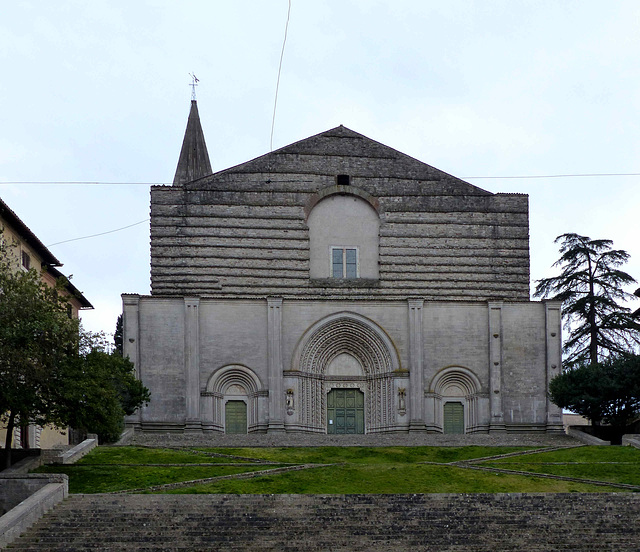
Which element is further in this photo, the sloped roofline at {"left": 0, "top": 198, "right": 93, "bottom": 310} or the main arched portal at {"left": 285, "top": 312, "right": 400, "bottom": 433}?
the main arched portal at {"left": 285, "top": 312, "right": 400, "bottom": 433}

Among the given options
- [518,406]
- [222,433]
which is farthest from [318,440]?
[518,406]

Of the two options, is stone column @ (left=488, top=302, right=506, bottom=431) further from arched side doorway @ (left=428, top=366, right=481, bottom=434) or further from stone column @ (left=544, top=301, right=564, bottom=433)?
stone column @ (left=544, top=301, right=564, bottom=433)

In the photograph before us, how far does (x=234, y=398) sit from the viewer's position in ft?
167

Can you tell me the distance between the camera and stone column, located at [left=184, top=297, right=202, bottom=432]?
4947cm

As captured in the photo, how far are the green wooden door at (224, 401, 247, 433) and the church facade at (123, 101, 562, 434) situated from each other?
61 mm

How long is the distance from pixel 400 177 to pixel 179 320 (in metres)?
11.1

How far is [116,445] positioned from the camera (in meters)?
43.2

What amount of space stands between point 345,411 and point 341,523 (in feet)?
68.9

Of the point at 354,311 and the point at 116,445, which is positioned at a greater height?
the point at 354,311

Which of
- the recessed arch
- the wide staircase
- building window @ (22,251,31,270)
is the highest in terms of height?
the recessed arch

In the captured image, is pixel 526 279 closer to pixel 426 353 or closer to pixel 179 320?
pixel 426 353

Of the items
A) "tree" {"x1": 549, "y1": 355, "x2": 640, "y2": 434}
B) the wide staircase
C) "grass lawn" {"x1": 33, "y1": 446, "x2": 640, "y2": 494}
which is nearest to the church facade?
"tree" {"x1": 549, "y1": 355, "x2": 640, "y2": 434}

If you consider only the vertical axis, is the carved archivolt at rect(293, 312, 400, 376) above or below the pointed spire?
below

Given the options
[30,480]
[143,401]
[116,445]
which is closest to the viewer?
[30,480]
